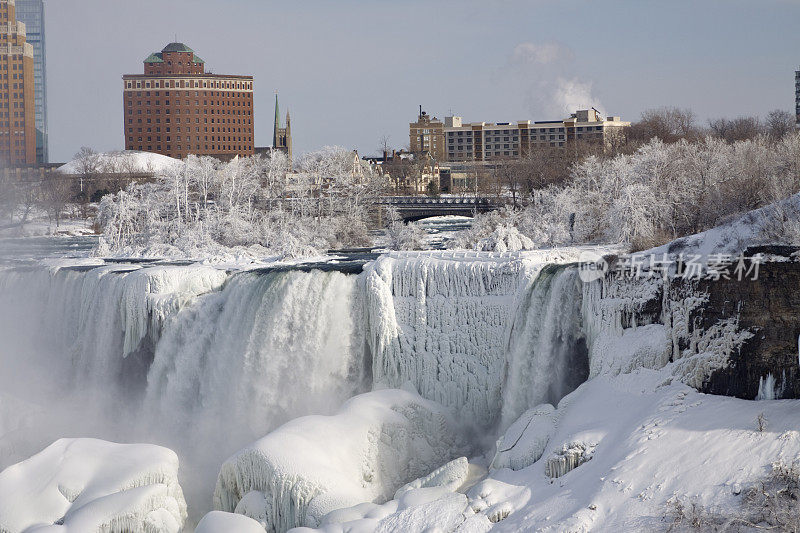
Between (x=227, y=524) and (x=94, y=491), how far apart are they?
2709mm

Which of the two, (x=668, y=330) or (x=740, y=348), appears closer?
(x=740, y=348)

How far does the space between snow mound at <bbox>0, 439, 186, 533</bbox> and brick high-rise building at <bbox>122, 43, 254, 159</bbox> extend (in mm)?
142392

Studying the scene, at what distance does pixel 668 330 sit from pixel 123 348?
1506 cm

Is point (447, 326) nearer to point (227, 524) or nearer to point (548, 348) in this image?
point (548, 348)

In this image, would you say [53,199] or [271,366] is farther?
[53,199]

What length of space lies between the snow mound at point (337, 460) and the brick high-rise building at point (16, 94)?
10692 cm

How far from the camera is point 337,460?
1584cm

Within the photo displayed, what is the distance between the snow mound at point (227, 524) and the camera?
1348 centimetres

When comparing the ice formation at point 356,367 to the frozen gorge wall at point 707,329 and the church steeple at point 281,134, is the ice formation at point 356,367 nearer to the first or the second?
the frozen gorge wall at point 707,329

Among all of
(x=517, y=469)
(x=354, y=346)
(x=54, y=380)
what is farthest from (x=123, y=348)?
(x=517, y=469)

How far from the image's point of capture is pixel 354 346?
67.3ft

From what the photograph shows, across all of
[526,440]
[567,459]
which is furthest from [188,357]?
[567,459]

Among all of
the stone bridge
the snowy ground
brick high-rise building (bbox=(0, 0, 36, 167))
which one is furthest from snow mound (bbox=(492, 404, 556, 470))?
brick high-rise building (bbox=(0, 0, 36, 167))

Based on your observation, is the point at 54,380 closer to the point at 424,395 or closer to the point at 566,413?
the point at 424,395
